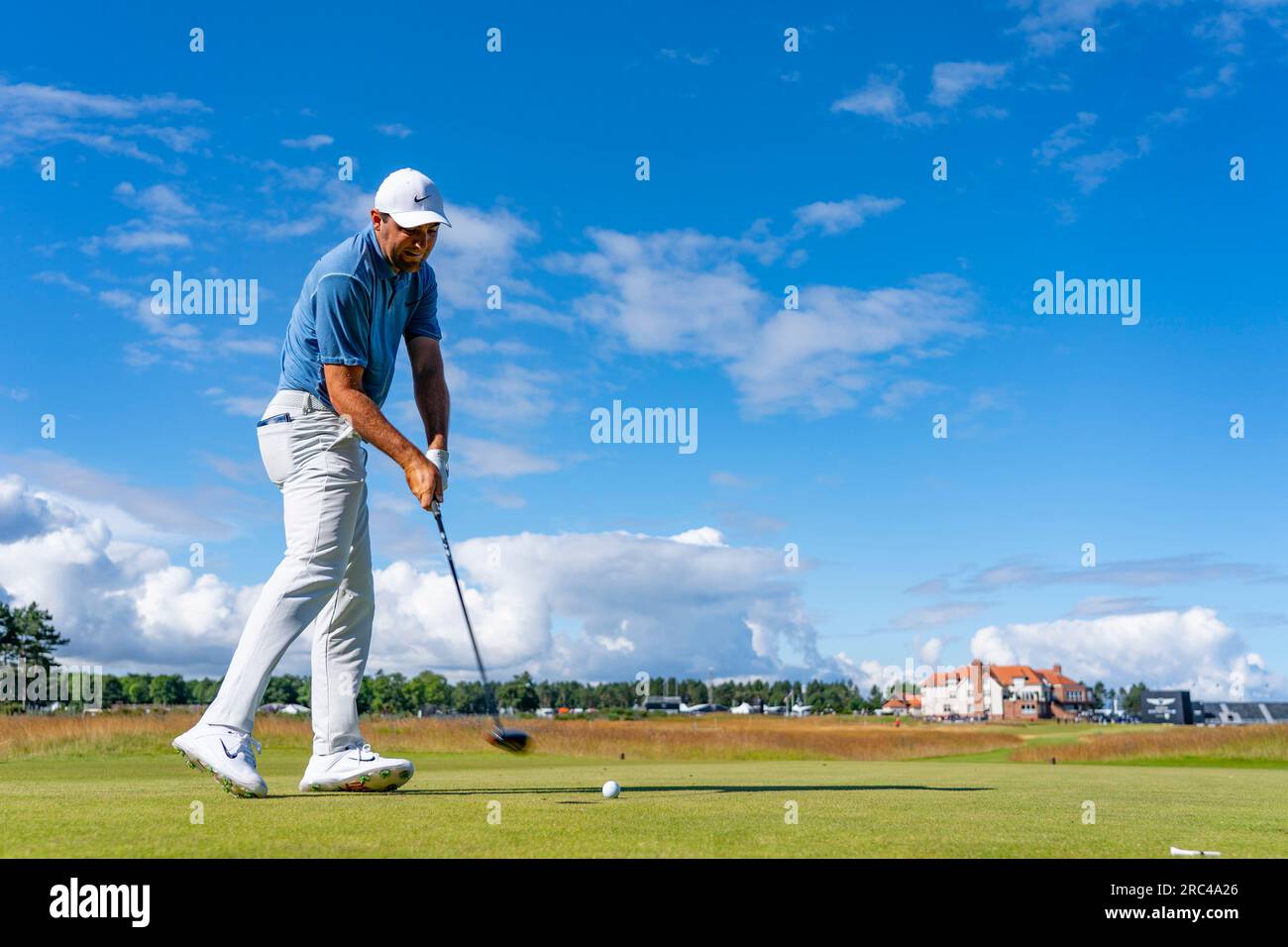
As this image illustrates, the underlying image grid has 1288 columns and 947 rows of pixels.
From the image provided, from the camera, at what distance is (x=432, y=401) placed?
6.89m

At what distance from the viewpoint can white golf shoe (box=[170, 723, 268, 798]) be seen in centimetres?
511

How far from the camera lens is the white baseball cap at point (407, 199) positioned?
5992 millimetres

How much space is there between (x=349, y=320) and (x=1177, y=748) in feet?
88.9

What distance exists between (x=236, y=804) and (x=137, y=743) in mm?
14352

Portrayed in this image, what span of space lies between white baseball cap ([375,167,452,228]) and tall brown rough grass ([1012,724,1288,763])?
23.1 m

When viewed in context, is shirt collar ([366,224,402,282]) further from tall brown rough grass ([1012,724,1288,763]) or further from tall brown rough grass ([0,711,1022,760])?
tall brown rough grass ([1012,724,1288,763])

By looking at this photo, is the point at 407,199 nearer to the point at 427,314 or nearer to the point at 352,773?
the point at 427,314

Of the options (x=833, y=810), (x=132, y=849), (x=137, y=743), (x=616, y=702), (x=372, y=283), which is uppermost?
(x=372, y=283)

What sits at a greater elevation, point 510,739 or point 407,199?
point 407,199
